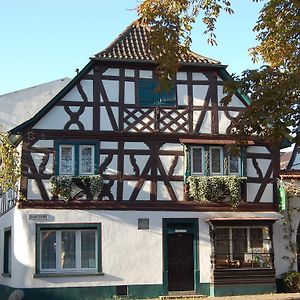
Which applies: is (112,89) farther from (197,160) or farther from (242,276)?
(242,276)

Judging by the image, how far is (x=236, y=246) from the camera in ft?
81.4

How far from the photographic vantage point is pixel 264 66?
14242mm

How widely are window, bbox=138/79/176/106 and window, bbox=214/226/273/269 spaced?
17.4 ft

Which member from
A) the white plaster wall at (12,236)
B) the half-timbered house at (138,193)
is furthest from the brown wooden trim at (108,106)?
the white plaster wall at (12,236)

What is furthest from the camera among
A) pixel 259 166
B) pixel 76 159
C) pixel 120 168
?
pixel 259 166

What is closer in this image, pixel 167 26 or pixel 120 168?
pixel 167 26

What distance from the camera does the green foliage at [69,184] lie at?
2331 centimetres

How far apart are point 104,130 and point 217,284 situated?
7.18 metres

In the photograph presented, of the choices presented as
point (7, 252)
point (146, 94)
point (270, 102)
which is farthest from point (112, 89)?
point (270, 102)

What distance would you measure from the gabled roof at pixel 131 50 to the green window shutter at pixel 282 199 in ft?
18.2

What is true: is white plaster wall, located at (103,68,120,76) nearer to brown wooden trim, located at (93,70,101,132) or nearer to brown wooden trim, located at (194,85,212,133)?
brown wooden trim, located at (93,70,101,132)

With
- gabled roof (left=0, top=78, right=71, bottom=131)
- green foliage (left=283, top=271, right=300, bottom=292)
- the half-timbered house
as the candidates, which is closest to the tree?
the half-timbered house

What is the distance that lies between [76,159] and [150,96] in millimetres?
3815

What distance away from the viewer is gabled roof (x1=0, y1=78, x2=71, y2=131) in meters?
36.9
